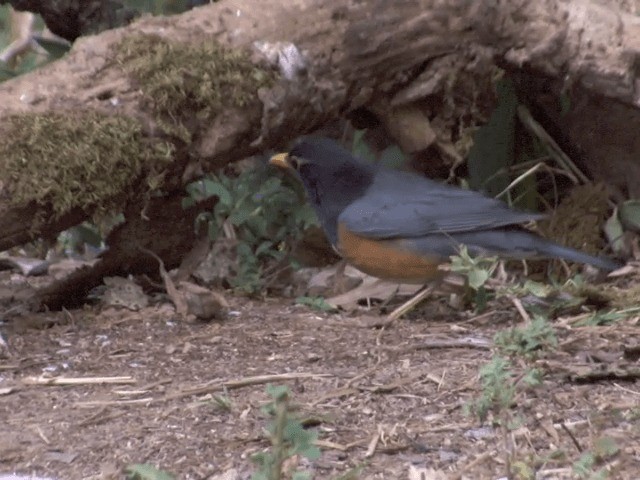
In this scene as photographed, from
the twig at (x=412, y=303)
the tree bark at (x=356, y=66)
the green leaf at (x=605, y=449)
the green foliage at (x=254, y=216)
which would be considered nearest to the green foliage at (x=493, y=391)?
the green leaf at (x=605, y=449)

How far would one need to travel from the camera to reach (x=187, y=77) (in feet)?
14.6

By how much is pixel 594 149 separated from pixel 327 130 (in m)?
1.46

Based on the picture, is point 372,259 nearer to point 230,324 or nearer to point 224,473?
point 230,324

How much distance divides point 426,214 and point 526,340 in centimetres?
148

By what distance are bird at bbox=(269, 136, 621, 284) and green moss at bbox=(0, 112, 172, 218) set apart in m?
0.92

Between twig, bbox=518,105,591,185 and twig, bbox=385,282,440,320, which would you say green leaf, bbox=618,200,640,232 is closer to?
twig, bbox=518,105,591,185

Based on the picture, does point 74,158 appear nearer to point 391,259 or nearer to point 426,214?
point 391,259

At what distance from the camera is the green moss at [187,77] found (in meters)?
4.39

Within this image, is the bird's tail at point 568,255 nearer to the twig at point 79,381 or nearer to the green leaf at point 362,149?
the green leaf at point 362,149

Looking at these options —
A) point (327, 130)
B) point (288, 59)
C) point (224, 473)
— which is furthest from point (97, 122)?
point (327, 130)

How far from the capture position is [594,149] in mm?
5848

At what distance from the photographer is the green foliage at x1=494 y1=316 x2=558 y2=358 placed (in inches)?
136

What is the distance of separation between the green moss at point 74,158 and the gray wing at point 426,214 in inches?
Answer: 36.6

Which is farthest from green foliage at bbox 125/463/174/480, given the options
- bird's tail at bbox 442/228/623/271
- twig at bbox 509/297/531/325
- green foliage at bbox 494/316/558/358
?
bird's tail at bbox 442/228/623/271
